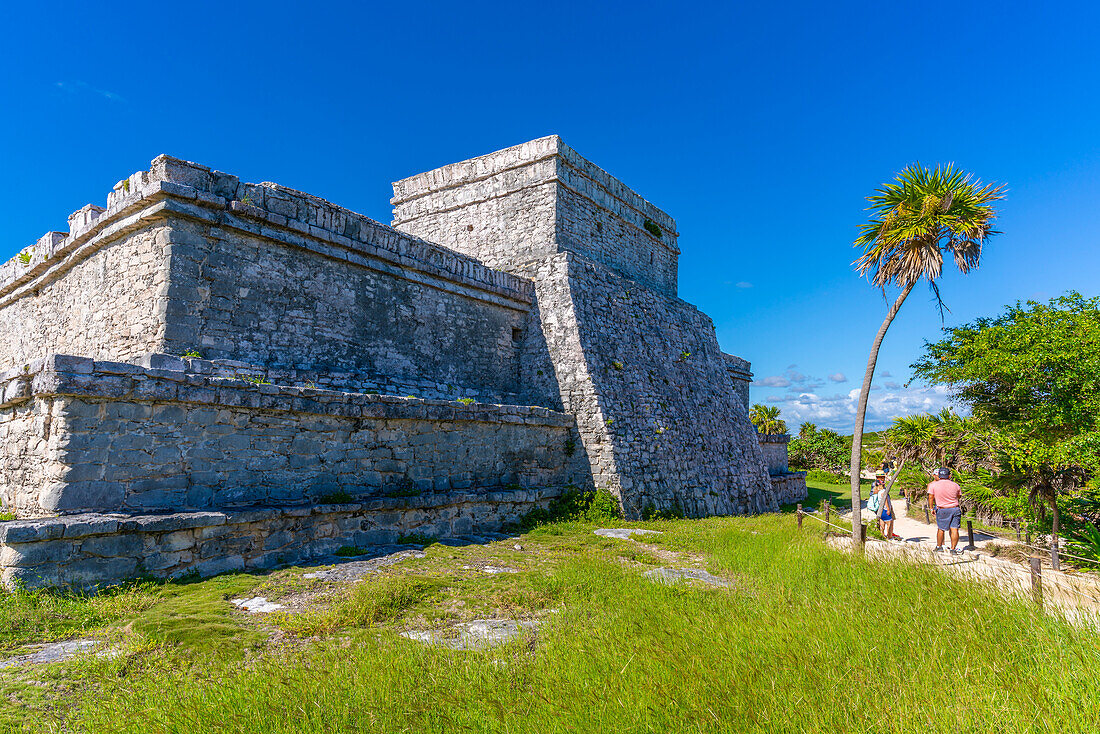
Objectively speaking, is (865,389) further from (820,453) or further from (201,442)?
(820,453)

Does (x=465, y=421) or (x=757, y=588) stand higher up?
(x=465, y=421)

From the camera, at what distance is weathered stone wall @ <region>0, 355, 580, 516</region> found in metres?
5.50

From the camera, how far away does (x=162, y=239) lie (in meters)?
7.56

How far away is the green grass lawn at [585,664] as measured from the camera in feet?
9.54

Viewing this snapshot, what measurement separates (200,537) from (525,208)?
9.55 meters

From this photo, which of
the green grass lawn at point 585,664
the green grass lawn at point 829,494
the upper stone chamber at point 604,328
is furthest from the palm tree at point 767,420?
the green grass lawn at point 585,664

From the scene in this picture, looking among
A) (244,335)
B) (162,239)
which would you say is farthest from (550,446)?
(162,239)

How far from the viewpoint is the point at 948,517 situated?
9406 mm

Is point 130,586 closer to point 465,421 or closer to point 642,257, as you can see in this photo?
point 465,421

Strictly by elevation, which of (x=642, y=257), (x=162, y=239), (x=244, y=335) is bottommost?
(x=244, y=335)

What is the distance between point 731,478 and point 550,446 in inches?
A: 214

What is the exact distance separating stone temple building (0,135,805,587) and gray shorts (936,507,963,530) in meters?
4.33

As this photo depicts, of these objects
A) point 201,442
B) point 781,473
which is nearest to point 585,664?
point 201,442

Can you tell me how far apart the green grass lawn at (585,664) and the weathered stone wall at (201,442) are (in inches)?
44.9
